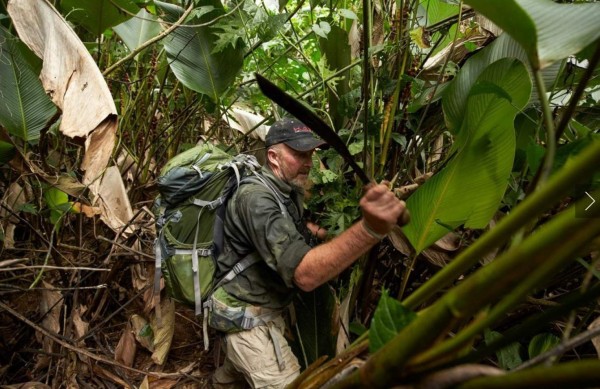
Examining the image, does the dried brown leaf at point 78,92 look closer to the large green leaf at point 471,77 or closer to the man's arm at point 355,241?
the man's arm at point 355,241

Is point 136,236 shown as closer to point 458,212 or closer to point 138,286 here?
point 138,286

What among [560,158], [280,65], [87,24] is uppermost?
[560,158]

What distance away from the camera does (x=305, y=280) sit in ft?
3.87

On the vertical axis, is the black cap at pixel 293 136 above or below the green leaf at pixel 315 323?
above

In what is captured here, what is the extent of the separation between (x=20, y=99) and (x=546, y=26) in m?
1.40

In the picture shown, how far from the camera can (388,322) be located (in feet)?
1.45

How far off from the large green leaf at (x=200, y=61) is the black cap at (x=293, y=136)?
0.46 meters

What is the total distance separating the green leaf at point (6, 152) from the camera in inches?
46.5

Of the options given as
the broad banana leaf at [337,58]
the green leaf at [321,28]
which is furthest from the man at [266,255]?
the green leaf at [321,28]

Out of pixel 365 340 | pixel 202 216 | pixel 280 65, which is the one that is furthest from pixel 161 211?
pixel 365 340

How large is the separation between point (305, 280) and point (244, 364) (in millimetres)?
444

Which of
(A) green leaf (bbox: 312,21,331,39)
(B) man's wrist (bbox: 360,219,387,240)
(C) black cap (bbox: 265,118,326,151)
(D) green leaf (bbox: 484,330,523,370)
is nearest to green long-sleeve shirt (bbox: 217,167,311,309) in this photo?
(C) black cap (bbox: 265,118,326,151)

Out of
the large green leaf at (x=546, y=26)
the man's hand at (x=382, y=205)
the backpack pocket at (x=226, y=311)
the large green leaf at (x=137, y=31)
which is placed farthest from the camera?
the large green leaf at (x=137, y=31)

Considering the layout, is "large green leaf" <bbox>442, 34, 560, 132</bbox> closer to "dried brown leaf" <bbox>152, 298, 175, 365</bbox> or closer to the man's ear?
the man's ear
